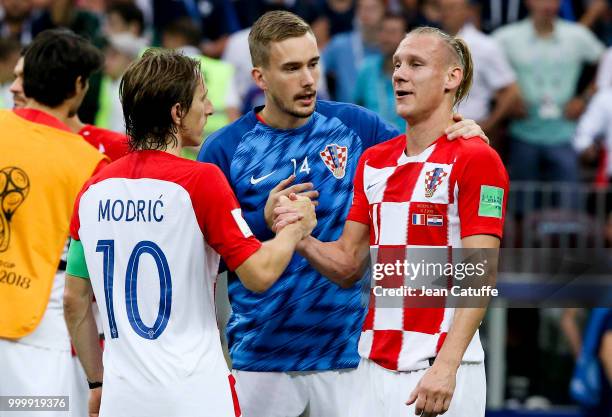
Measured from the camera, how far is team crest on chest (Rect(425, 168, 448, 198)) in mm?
5215

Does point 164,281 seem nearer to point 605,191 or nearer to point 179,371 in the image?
point 179,371

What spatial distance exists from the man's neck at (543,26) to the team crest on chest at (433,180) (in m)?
7.06

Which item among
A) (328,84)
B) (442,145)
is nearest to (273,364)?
(442,145)

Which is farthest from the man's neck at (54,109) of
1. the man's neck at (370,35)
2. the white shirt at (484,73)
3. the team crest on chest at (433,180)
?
the man's neck at (370,35)

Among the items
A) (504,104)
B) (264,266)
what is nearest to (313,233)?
(264,266)

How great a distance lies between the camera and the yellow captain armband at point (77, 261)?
17.3 ft

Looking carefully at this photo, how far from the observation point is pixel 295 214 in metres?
5.33

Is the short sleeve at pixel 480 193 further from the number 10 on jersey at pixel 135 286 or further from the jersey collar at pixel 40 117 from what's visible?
the jersey collar at pixel 40 117

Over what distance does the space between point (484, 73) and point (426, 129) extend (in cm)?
656

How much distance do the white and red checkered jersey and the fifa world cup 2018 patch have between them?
934 millimetres

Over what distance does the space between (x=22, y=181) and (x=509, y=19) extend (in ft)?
24.2

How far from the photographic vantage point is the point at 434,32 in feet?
18.0
